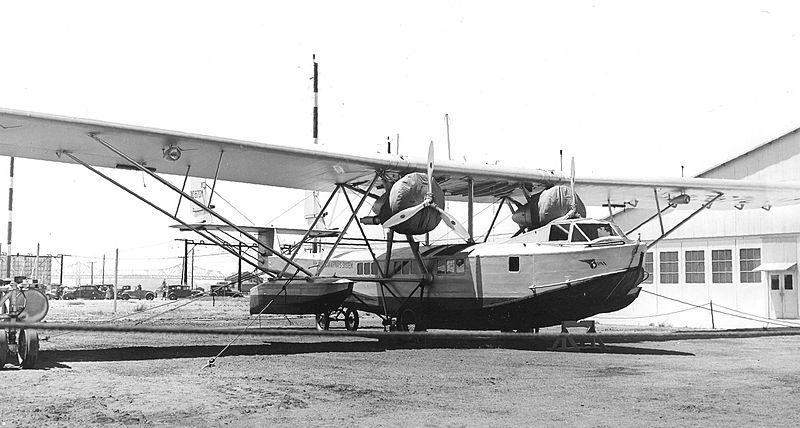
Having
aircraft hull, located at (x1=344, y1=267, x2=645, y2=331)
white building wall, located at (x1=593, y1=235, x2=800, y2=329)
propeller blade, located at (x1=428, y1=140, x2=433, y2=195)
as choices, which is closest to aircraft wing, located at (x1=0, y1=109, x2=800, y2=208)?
propeller blade, located at (x1=428, y1=140, x2=433, y2=195)

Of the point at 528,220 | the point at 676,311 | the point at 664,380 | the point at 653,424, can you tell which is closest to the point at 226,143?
the point at 528,220

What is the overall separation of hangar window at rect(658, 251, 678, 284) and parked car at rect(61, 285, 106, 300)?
197 ft

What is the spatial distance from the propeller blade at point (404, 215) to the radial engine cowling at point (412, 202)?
8 centimetres

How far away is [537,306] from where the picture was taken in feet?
53.9

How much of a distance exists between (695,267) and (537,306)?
12.3 metres

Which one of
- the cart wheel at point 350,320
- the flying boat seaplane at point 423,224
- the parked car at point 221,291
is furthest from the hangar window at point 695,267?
the parked car at point 221,291

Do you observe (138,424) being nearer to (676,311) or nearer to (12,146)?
(12,146)

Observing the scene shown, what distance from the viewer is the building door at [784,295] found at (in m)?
23.8

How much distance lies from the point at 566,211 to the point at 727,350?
501cm

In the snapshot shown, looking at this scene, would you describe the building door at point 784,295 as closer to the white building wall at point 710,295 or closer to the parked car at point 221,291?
the white building wall at point 710,295

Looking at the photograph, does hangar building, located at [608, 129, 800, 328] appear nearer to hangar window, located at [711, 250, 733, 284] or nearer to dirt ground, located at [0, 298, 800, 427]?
hangar window, located at [711, 250, 733, 284]

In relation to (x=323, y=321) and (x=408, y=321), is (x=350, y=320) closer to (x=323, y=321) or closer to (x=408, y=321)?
(x=323, y=321)

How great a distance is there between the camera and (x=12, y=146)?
51.4ft

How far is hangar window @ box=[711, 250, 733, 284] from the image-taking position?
25359 mm
